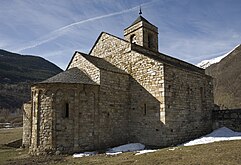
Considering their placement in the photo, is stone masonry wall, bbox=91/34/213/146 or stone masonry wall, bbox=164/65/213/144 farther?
stone masonry wall, bbox=164/65/213/144

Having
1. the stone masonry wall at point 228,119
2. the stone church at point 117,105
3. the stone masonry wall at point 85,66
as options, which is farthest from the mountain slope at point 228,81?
the stone masonry wall at point 85,66

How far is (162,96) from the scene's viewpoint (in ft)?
54.6

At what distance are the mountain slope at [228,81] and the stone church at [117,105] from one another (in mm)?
35630

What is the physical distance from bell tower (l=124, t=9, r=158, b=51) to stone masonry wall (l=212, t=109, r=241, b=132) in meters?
9.07

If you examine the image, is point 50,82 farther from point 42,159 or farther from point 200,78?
point 200,78

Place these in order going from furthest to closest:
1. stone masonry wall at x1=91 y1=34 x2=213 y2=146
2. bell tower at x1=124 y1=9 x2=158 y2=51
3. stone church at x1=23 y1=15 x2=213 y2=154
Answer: bell tower at x1=124 y1=9 x2=158 y2=51, stone masonry wall at x1=91 y1=34 x2=213 y2=146, stone church at x1=23 y1=15 x2=213 y2=154

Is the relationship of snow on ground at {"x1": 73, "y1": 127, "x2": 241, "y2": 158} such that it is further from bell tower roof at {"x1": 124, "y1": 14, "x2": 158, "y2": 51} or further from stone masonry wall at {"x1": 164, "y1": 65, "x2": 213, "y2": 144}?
bell tower roof at {"x1": 124, "y1": 14, "x2": 158, "y2": 51}

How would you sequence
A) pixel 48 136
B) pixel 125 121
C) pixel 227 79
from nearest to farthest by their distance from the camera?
pixel 48 136, pixel 125 121, pixel 227 79

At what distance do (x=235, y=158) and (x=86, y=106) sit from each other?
31.7 ft

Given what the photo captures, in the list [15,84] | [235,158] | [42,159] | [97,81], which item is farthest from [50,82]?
[15,84]

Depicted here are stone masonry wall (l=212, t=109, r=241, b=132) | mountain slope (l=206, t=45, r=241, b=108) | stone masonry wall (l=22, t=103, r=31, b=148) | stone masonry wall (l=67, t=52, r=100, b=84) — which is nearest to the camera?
stone masonry wall (l=67, t=52, r=100, b=84)

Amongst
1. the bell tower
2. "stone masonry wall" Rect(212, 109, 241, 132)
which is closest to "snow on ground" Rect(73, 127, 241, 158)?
"stone masonry wall" Rect(212, 109, 241, 132)

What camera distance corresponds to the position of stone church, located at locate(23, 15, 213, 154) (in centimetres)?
1584

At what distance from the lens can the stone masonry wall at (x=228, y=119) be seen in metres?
18.9
